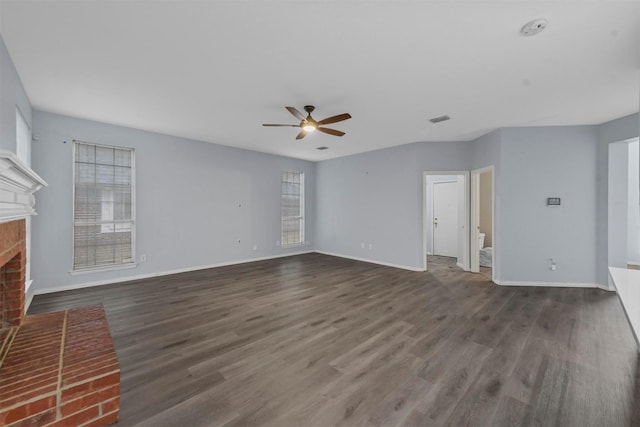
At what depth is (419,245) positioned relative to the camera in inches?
214

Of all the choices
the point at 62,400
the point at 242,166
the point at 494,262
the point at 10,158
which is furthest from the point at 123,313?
the point at 494,262

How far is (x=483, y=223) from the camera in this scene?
6.71 m

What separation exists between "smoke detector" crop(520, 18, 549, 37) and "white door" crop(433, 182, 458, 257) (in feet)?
17.1

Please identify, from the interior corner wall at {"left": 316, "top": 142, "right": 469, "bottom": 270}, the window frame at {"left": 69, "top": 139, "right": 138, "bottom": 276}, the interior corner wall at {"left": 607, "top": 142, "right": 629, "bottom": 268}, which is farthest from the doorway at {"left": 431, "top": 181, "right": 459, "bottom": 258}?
the window frame at {"left": 69, "top": 139, "right": 138, "bottom": 276}

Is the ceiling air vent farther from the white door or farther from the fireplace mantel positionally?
the fireplace mantel

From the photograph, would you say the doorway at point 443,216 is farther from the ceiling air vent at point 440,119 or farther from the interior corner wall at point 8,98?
the interior corner wall at point 8,98

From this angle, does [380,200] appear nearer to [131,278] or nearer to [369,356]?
[369,356]

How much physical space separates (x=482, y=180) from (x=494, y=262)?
8.33ft

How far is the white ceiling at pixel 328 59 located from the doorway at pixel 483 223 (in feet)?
4.76

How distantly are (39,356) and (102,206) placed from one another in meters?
3.58

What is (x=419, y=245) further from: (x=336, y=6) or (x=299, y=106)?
(x=336, y=6)

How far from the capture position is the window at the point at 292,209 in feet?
23.6

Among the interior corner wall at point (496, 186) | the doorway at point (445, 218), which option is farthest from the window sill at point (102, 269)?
the doorway at point (445, 218)

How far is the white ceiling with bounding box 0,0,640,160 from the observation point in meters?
1.90
